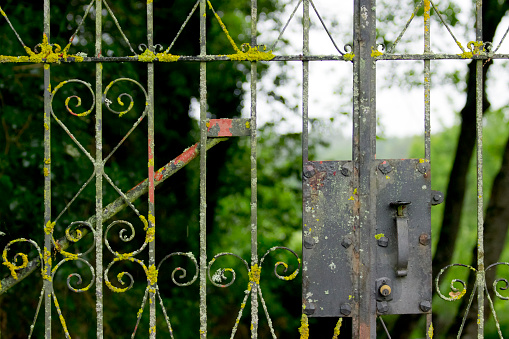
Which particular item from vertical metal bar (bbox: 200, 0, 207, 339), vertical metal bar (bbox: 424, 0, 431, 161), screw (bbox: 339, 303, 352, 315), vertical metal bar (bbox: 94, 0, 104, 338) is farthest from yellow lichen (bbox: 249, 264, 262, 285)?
vertical metal bar (bbox: 424, 0, 431, 161)

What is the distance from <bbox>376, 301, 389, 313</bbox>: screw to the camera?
1.97m

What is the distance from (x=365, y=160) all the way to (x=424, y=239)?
1.33 feet

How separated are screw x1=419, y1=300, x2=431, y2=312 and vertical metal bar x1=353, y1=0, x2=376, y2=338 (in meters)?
0.20

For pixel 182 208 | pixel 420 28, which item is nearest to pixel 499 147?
pixel 420 28

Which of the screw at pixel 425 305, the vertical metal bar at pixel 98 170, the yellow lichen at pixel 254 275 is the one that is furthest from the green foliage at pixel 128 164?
the screw at pixel 425 305

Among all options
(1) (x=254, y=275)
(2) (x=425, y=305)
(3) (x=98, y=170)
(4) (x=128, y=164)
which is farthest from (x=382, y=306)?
(4) (x=128, y=164)

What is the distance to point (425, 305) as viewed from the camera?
77.8 inches

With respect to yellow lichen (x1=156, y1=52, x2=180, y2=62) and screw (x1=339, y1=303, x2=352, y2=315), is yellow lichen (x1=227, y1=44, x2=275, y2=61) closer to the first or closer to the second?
yellow lichen (x1=156, y1=52, x2=180, y2=62)

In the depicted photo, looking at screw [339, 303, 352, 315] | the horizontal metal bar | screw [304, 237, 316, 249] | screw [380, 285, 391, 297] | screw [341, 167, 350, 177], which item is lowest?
screw [339, 303, 352, 315]

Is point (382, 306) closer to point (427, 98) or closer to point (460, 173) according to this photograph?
point (427, 98)

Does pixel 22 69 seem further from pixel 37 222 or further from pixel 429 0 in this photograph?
pixel 429 0

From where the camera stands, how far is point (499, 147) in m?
5.76

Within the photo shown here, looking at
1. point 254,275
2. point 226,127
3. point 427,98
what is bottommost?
point 254,275

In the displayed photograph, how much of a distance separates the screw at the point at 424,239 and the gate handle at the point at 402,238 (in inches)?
4.0
